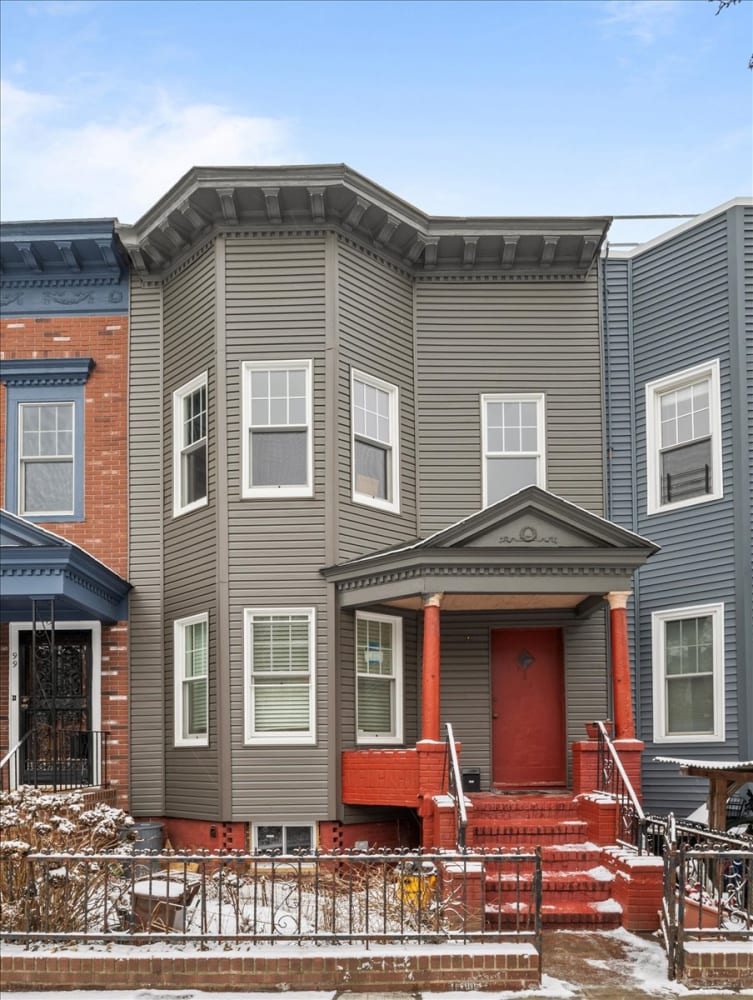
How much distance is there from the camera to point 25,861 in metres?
8.70

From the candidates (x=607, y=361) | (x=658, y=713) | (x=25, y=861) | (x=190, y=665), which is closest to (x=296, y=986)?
(x=25, y=861)

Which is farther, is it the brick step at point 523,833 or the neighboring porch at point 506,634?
the neighboring porch at point 506,634

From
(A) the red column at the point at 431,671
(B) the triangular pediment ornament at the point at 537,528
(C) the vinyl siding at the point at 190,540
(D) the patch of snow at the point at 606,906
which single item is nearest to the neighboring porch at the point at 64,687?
(C) the vinyl siding at the point at 190,540

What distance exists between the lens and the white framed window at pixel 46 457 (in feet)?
51.0

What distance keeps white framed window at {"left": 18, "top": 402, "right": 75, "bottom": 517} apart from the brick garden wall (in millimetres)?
8357

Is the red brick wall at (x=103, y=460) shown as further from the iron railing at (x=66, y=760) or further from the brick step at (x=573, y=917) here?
the brick step at (x=573, y=917)

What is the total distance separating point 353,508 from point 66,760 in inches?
199

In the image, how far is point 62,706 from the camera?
15.1 meters

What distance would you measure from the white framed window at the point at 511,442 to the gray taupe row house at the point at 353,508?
3 cm

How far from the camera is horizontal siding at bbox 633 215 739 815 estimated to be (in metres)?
14.4

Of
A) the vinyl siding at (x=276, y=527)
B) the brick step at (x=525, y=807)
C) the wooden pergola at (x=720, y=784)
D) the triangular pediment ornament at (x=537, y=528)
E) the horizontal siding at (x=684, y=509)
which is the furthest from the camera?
the horizontal siding at (x=684, y=509)

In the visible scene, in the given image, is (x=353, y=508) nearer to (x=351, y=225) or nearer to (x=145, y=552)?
(x=145, y=552)

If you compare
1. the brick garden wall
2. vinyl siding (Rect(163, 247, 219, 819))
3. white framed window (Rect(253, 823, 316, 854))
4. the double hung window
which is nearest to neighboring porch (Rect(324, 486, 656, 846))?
white framed window (Rect(253, 823, 316, 854))

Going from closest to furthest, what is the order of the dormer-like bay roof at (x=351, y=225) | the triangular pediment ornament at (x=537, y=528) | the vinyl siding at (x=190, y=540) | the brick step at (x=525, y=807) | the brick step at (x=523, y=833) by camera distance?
the brick step at (x=523, y=833)
the brick step at (x=525, y=807)
the triangular pediment ornament at (x=537, y=528)
the dormer-like bay roof at (x=351, y=225)
the vinyl siding at (x=190, y=540)
